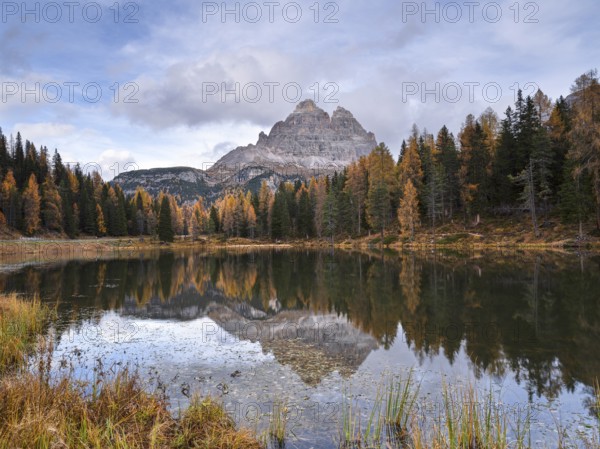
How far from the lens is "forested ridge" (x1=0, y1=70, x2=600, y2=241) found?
55.1m

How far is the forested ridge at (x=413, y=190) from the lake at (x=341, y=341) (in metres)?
24.2

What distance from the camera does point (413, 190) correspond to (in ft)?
242

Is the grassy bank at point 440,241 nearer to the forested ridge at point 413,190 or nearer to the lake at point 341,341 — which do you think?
the forested ridge at point 413,190

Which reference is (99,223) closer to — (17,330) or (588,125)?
(17,330)

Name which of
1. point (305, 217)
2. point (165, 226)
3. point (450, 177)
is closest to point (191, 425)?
point (450, 177)

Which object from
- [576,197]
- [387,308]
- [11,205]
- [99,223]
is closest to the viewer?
[387,308]

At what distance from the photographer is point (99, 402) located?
28.1 feet

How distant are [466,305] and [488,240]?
46.2 meters

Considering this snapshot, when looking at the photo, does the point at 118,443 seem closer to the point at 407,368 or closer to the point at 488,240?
the point at 407,368

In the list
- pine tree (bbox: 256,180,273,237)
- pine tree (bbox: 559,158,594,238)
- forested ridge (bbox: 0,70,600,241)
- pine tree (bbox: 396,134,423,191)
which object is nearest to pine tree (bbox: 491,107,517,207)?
forested ridge (bbox: 0,70,600,241)

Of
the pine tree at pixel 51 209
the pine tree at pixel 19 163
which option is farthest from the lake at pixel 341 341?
the pine tree at pixel 19 163

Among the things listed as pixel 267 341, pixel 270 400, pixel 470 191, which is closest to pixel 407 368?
pixel 270 400

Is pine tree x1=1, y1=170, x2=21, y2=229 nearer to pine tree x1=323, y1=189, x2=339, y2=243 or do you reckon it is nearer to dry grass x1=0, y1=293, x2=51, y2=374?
pine tree x1=323, y1=189, x2=339, y2=243

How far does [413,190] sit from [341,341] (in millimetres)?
61161
